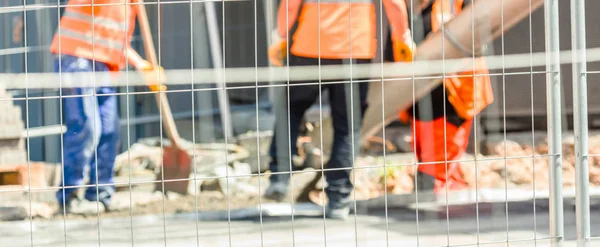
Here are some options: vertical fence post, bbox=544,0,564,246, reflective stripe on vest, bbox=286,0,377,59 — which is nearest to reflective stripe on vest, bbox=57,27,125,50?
reflective stripe on vest, bbox=286,0,377,59

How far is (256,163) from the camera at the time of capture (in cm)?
377

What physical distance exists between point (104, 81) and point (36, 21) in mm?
419

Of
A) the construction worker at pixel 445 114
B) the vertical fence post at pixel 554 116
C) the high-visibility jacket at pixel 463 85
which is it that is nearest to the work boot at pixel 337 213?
the construction worker at pixel 445 114

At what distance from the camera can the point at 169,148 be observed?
12.3 ft

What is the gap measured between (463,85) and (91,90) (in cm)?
159

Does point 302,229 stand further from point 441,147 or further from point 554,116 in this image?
point 554,116

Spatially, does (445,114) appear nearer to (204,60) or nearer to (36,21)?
(204,60)

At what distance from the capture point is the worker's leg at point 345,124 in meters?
3.71

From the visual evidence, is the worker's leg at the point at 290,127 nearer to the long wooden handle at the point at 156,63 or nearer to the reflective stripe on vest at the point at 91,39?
the long wooden handle at the point at 156,63

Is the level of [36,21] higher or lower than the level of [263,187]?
higher

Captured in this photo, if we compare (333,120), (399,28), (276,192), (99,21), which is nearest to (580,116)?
(399,28)

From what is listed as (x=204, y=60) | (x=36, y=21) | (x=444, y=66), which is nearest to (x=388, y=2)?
(x=444, y=66)

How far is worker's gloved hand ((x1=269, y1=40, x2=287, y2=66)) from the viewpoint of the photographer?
3729mm

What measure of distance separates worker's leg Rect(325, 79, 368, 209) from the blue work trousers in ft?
3.04
